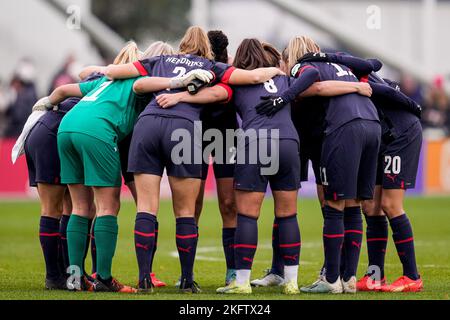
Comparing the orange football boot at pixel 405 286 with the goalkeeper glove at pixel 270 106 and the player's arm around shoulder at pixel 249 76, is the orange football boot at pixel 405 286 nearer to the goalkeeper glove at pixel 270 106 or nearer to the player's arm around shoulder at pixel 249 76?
the goalkeeper glove at pixel 270 106

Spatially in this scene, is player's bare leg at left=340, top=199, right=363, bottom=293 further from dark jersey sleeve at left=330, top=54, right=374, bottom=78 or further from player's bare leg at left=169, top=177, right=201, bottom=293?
player's bare leg at left=169, top=177, right=201, bottom=293

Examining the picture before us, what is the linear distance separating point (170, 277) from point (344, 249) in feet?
7.11

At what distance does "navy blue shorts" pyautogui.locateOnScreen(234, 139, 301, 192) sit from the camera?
9547mm

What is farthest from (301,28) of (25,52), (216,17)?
(25,52)

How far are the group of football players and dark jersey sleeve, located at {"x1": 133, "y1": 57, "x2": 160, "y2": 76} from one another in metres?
0.01

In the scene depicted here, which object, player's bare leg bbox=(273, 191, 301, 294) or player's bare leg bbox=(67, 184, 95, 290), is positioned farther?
player's bare leg bbox=(67, 184, 95, 290)

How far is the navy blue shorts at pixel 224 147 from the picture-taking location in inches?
408

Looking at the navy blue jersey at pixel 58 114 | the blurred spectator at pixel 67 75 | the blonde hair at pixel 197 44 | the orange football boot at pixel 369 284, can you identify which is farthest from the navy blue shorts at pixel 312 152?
the blurred spectator at pixel 67 75

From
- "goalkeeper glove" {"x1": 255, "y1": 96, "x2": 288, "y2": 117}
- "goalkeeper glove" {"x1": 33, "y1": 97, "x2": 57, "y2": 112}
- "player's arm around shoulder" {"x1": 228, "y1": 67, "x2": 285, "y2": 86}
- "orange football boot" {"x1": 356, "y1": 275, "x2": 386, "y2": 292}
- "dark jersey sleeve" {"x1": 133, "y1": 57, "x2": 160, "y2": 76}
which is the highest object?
"dark jersey sleeve" {"x1": 133, "y1": 57, "x2": 160, "y2": 76}

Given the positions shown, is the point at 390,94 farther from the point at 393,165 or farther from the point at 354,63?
the point at 393,165

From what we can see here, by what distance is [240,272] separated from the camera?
958cm

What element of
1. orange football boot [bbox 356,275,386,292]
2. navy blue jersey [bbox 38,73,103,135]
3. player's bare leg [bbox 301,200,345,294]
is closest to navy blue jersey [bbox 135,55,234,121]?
navy blue jersey [bbox 38,73,103,135]

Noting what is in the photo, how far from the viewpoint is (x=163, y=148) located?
9.53m

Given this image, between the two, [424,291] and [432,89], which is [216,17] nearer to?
[432,89]
